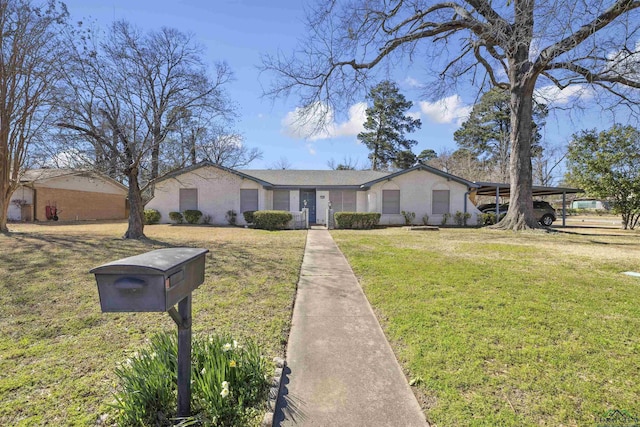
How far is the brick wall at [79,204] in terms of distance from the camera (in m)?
21.6

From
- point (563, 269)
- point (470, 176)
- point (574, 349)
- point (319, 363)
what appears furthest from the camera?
point (470, 176)

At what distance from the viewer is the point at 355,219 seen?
688 inches

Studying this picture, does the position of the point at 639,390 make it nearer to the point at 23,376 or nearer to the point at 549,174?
the point at 23,376

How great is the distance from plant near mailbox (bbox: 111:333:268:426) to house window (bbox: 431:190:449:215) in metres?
18.8

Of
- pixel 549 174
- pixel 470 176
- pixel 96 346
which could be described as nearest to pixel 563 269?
pixel 96 346

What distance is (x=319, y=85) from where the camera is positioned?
38.6ft

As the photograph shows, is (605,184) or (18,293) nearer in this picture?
(18,293)

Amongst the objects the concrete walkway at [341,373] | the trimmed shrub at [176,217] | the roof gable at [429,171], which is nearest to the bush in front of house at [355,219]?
the roof gable at [429,171]

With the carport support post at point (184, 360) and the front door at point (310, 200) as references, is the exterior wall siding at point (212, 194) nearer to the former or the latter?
the front door at point (310, 200)

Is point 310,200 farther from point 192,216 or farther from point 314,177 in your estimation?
point 192,216

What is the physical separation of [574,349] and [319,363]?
2.62 metres

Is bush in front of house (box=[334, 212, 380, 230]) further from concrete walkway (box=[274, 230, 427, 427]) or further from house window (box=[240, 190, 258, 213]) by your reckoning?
concrete walkway (box=[274, 230, 427, 427])

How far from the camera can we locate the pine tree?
36906mm

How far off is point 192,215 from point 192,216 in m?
0.07
